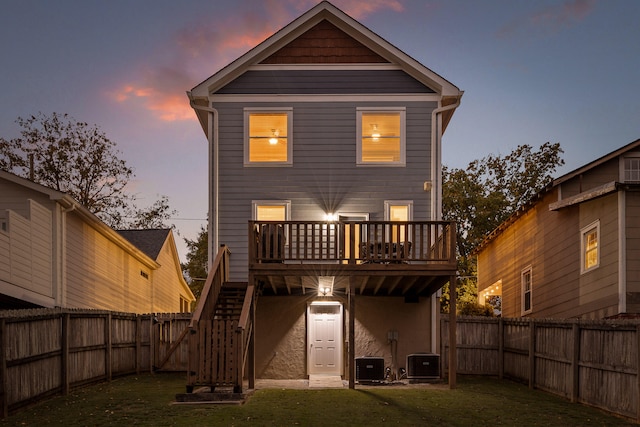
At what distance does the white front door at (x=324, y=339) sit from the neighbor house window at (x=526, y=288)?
7744 mm

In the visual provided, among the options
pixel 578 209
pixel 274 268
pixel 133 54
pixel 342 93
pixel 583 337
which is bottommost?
pixel 583 337

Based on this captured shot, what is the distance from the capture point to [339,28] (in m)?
19.8

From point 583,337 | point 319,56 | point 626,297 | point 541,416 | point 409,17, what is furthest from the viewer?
point 409,17

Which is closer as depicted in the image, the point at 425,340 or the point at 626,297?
the point at 626,297

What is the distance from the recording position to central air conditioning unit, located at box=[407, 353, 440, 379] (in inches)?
688

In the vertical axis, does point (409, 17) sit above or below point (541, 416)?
above

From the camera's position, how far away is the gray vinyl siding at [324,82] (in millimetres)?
19594

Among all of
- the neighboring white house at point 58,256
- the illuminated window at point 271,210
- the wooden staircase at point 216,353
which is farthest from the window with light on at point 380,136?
the neighboring white house at point 58,256

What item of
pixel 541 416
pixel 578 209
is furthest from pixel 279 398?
pixel 578 209

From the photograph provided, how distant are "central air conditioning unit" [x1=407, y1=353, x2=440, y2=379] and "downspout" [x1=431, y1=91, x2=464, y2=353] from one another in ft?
4.70

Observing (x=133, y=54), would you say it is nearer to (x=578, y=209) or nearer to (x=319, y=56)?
(x=319, y=56)

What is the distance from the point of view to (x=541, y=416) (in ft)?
39.7

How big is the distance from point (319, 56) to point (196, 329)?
358 inches

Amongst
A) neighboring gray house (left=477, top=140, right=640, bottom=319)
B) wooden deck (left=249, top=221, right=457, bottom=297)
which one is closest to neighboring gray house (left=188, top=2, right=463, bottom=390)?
wooden deck (left=249, top=221, right=457, bottom=297)
